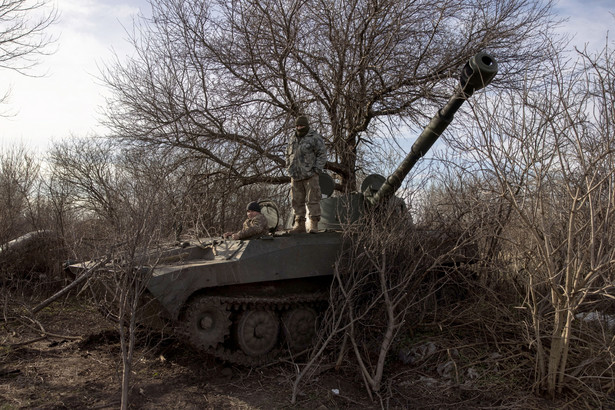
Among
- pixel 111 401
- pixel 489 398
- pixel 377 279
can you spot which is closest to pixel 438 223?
pixel 377 279

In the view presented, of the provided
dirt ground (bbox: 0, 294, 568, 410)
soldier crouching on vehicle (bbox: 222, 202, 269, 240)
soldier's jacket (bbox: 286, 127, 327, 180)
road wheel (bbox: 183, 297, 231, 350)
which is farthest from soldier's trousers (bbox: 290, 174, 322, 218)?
dirt ground (bbox: 0, 294, 568, 410)

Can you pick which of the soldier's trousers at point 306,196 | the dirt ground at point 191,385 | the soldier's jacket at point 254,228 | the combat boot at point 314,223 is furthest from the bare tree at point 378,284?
the soldier's jacket at point 254,228

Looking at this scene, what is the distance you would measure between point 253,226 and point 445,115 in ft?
8.47

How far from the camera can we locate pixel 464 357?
19.1ft

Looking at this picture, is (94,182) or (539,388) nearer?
(539,388)

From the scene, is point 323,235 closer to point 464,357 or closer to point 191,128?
point 464,357

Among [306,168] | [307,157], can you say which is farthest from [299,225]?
[307,157]

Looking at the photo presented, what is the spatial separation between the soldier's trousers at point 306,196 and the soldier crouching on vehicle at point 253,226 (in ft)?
2.06

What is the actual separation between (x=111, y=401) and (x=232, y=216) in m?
6.42

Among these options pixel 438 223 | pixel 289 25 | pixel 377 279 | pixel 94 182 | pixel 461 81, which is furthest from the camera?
pixel 94 182

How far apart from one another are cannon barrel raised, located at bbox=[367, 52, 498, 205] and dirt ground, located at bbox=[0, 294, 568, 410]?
2.16m

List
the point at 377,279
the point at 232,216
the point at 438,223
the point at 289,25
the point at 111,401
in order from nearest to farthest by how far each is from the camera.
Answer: the point at 111,401 < the point at 377,279 < the point at 438,223 < the point at 289,25 < the point at 232,216

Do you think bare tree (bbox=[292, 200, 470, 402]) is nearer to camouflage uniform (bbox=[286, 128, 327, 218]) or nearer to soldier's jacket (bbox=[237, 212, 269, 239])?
camouflage uniform (bbox=[286, 128, 327, 218])

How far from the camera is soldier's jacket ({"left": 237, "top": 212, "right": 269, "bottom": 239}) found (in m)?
6.28
